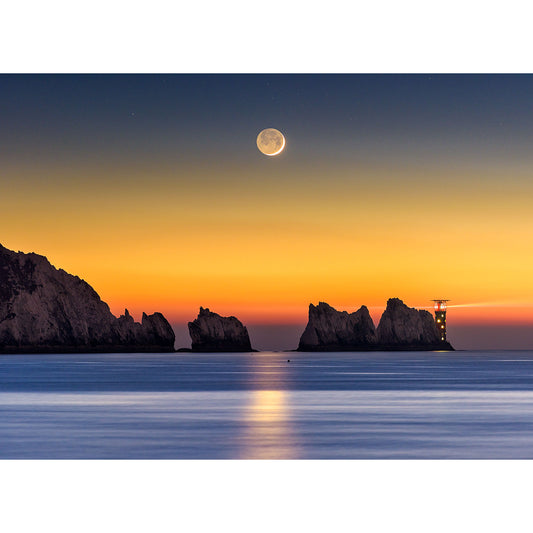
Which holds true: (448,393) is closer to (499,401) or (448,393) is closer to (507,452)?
(499,401)

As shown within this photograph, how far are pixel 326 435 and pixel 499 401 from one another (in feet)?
82.2

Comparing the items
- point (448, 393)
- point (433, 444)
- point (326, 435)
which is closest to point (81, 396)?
point (448, 393)

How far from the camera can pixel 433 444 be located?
112ft
